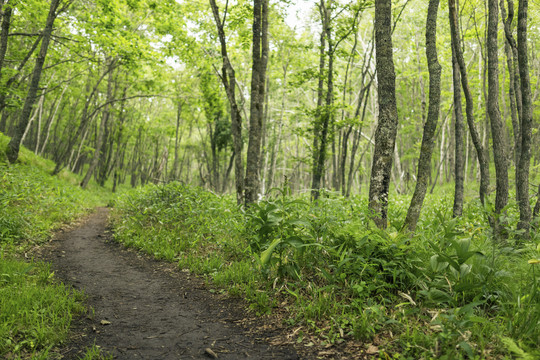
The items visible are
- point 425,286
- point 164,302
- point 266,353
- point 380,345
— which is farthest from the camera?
point 164,302

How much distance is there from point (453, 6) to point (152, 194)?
9229 mm

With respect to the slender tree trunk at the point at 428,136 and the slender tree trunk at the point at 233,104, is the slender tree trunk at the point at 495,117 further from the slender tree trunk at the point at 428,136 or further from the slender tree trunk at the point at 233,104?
the slender tree trunk at the point at 233,104

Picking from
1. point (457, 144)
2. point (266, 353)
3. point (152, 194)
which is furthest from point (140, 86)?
point (266, 353)

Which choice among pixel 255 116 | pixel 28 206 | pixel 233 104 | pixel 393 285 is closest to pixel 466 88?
pixel 255 116

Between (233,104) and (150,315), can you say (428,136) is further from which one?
(233,104)

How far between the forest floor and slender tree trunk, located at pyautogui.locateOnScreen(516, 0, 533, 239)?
13.4ft

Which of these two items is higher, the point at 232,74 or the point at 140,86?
the point at 140,86

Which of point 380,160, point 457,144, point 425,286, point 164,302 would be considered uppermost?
point 457,144

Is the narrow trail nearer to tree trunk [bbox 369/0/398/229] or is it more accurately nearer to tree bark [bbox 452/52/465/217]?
tree trunk [bbox 369/0/398/229]

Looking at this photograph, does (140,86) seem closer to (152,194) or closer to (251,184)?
(152,194)

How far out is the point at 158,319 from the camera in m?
3.82

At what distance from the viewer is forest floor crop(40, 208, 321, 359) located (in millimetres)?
3092

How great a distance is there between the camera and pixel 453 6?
5859 millimetres

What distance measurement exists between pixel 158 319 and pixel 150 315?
187 mm
